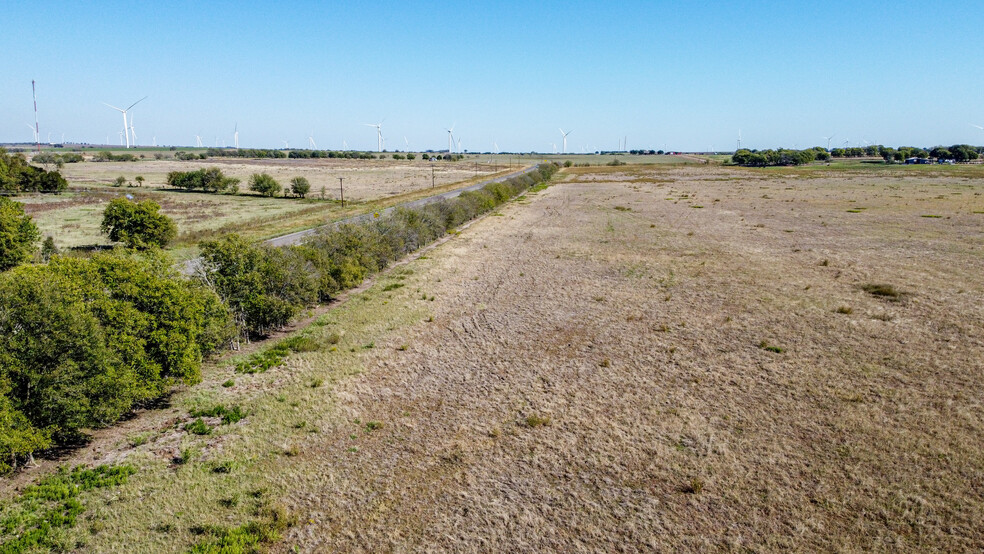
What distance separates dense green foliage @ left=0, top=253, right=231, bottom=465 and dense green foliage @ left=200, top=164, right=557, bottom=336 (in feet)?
15.3

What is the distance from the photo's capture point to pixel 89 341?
50.6ft

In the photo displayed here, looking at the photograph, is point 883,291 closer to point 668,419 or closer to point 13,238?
point 668,419

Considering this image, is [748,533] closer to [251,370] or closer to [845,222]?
[251,370]

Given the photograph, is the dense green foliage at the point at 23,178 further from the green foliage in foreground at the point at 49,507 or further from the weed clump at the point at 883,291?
the weed clump at the point at 883,291

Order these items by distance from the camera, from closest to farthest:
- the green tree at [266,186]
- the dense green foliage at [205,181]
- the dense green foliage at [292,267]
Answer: the dense green foliage at [292,267] < the green tree at [266,186] < the dense green foliage at [205,181]

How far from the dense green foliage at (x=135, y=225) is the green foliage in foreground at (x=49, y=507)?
39010 millimetres

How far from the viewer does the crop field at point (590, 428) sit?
1277cm

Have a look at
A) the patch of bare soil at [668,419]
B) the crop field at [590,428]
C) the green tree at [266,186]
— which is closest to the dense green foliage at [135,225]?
the crop field at [590,428]

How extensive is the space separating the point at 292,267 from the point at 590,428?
60.8 ft

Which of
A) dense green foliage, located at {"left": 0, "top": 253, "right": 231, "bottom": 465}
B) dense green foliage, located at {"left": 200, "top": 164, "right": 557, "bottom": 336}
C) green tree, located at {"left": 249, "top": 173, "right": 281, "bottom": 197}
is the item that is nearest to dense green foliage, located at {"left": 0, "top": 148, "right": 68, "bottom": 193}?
green tree, located at {"left": 249, "top": 173, "right": 281, "bottom": 197}

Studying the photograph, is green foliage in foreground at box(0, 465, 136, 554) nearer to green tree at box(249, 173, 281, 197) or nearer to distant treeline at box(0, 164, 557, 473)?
distant treeline at box(0, 164, 557, 473)

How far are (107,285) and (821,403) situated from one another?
24.8 metres

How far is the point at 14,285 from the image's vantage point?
14664 mm

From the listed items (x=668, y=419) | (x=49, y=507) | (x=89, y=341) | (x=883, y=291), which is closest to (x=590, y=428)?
(x=668, y=419)
